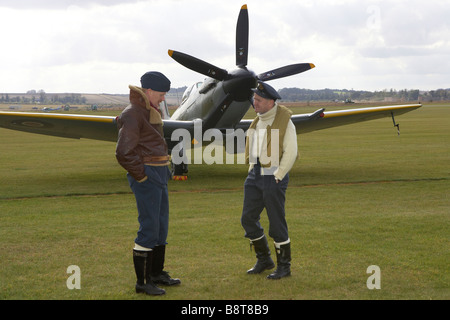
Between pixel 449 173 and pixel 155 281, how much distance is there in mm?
10450

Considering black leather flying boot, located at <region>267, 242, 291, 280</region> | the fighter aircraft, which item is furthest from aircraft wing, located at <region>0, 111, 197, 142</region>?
black leather flying boot, located at <region>267, 242, 291, 280</region>

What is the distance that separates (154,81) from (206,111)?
879 centimetres

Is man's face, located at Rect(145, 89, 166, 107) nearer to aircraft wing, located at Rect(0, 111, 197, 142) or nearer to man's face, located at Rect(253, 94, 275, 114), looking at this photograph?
man's face, located at Rect(253, 94, 275, 114)

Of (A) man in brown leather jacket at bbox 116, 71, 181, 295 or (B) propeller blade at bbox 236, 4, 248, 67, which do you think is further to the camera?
(B) propeller blade at bbox 236, 4, 248, 67

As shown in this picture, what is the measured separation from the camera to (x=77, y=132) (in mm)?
15430

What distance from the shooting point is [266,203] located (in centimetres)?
517

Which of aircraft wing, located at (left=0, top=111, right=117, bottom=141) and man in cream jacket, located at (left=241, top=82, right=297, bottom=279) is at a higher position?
aircraft wing, located at (left=0, top=111, right=117, bottom=141)

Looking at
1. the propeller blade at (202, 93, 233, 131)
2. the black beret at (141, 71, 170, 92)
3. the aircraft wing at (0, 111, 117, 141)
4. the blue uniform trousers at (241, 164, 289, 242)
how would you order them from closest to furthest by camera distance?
the black beret at (141, 71, 170, 92) < the blue uniform trousers at (241, 164, 289, 242) < the propeller blade at (202, 93, 233, 131) < the aircraft wing at (0, 111, 117, 141)

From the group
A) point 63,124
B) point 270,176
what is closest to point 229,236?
point 270,176

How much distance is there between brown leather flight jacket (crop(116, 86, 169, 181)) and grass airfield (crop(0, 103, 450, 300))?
1227mm

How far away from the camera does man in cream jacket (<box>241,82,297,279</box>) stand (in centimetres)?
514

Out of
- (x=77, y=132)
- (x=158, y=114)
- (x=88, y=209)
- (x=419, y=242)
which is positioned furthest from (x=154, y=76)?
(x=77, y=132)

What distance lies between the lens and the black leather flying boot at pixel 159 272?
4945 mm
